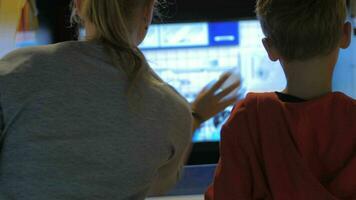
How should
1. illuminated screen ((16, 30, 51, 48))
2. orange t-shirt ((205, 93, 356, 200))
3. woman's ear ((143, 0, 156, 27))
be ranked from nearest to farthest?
orange t-shirt ((205, 93, 356, 200)), woman's ear ((143, 0, 156, 27)), illuminated screen ((16, 30, 51, 48))

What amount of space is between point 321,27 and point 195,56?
0.76 m

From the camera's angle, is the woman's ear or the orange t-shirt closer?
the orange t-shirt

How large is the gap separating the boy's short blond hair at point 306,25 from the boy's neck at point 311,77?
11 millimetres

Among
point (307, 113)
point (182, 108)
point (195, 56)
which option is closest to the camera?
point (307, 113)

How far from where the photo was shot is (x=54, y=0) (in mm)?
1536

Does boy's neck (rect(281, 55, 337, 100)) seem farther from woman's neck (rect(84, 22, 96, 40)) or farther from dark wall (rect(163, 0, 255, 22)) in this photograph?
dark wall (rect(163, 0, 255, 22))

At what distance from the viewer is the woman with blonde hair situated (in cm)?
75

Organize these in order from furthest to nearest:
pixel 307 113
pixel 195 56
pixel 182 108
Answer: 1. pixel 195 56
2. pixel 182 108
3. pixel 307 113

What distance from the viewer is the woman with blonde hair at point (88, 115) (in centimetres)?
75

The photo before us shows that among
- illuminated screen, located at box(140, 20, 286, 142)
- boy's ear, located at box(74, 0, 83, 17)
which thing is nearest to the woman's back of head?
boy's ear, located at box(74, 0, 83, 17)

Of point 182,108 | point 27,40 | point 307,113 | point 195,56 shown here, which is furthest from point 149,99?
point 27,40

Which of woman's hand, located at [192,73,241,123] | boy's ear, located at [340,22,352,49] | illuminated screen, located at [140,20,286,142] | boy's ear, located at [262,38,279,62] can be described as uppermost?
boy's ear, located at [340,22,352,49]

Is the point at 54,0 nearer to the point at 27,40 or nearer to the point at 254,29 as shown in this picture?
the point at 27,40

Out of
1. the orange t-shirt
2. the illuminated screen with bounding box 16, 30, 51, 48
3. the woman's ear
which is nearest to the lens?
the orange t-shirt
